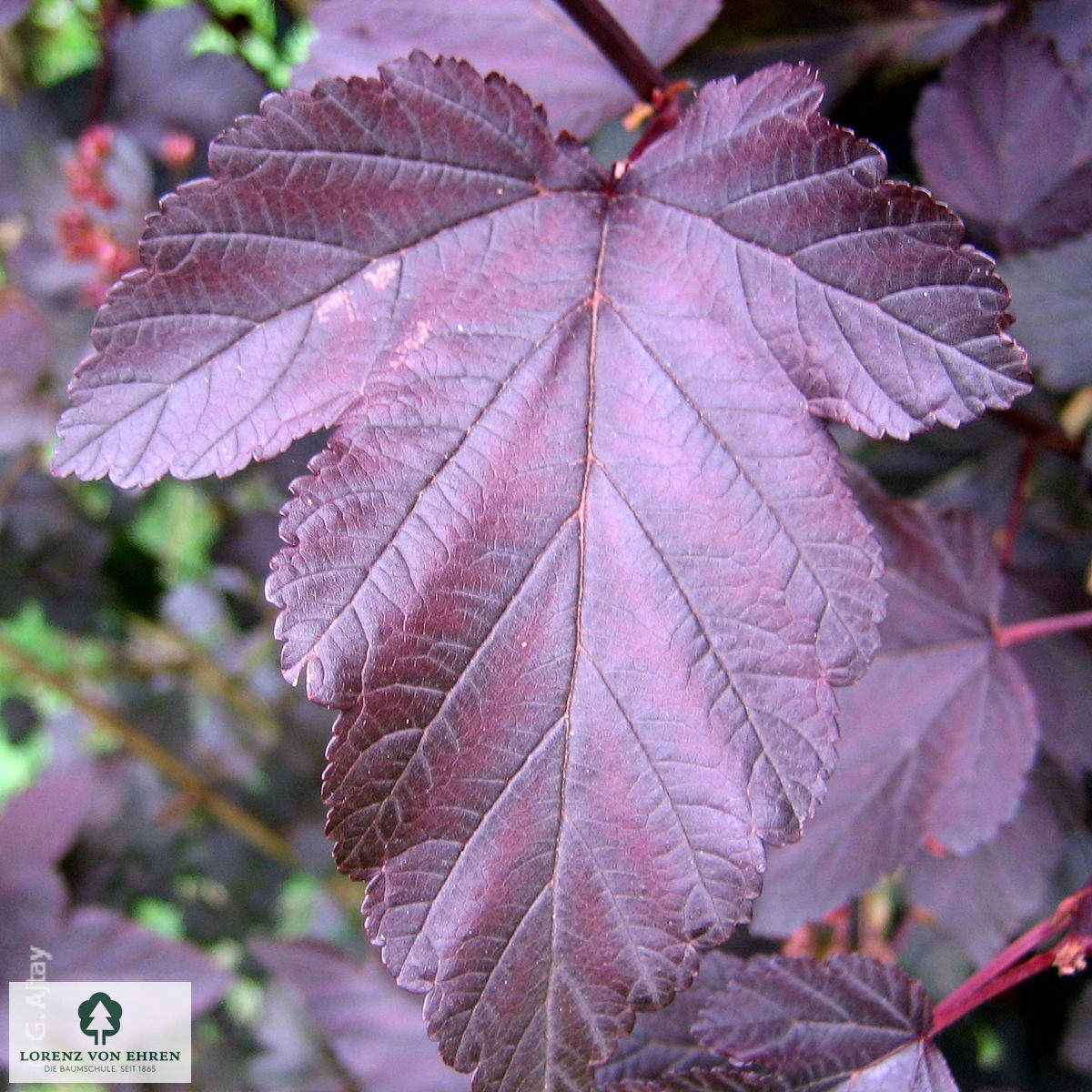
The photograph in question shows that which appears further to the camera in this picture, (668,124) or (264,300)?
(668,124)

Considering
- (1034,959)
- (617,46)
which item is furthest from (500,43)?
(1034,959)

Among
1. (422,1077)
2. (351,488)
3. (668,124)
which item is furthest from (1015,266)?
(422,1077)

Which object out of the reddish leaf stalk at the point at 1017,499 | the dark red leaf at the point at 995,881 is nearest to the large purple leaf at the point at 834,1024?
the dark red leaf at the point at 995,881

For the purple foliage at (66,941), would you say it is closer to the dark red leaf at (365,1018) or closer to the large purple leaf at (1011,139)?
the dark red leaf at (365,1018)

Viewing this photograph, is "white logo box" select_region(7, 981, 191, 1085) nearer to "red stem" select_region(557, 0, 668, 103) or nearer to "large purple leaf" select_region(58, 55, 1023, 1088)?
"large purple leaf" select_region(58, 55, 1023, 1088)

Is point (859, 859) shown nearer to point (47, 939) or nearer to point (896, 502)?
point (896, 502)

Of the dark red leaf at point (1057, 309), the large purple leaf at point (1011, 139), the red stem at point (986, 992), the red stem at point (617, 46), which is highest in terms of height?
the red stem at point (617, 46)

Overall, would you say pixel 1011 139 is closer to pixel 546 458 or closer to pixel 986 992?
pixel 546 458
